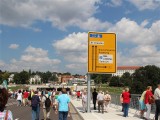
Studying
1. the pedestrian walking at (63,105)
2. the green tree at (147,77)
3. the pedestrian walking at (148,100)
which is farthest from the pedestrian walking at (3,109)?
the green tree at (147,77)

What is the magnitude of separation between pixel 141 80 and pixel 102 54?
89.6m

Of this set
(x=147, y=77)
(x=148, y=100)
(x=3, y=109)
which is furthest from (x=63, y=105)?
(x=147, y=77)

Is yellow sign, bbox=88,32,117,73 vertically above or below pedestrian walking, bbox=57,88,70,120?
above

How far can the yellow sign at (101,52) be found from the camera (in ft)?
79.1

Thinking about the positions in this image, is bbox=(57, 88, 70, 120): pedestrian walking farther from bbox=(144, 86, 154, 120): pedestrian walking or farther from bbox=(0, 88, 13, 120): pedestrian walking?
bbox=(0, 88, 13, 120): pedestrian walking

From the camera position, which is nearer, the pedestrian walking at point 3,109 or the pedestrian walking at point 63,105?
the pedestrian walking at point 3,109

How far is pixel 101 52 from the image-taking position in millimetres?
24266

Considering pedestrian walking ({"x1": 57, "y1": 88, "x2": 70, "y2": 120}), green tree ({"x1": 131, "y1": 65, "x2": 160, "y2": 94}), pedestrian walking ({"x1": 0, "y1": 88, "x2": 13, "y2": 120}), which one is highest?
green tree ({"x1": 131, "y1": 65, "x2": 160, "y2": 94})

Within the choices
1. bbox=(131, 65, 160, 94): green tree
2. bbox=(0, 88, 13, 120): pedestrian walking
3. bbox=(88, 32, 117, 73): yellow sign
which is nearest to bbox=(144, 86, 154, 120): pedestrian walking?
bbox=(88, 32, 117, 73): yellow sign

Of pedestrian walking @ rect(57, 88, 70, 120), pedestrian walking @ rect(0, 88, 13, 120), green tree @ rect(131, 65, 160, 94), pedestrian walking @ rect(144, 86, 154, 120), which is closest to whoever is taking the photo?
pedestrian walking @ rect(0, 88, 13, 120)

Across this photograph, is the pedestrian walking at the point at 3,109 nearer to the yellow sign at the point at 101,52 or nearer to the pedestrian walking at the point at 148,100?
the pedestrian walking at the point at 148,100

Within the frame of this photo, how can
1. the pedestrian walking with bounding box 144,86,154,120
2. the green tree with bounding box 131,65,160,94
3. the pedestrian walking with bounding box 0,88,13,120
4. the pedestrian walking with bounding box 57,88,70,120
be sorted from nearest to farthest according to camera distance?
1. the pedestrian walking with bounding box 0,88,13,120
2. the pedestrian walking with bounding box 57,88,70,120
3. the pedestrian walking with bounding box 144,86,154,120
4. the green tree with bounding box 131,65,160,94

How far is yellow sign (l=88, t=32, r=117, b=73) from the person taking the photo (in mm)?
24109

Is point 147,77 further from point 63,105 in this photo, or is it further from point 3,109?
point 3,109
